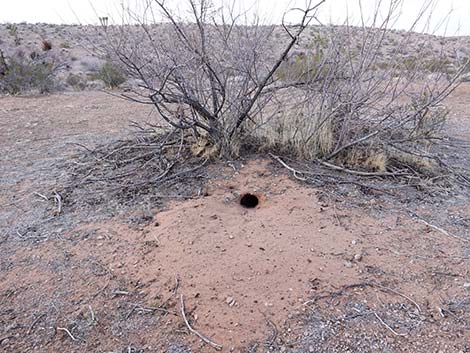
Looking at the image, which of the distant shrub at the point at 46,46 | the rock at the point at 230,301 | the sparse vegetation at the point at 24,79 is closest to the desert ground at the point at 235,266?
the rock at the point at 230,301

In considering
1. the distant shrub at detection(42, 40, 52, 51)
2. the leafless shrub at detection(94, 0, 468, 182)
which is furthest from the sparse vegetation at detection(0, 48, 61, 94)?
the distant shrub at detection(42, 40, 52, 51)

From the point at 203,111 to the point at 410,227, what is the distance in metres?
2.18

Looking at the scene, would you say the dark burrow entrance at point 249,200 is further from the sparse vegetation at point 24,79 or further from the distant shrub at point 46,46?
the distant shrub at point 46,46

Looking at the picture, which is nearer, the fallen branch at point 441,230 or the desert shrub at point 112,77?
the fallen branch at point 441,230

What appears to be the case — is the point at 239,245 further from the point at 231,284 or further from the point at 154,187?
the point at 154,187

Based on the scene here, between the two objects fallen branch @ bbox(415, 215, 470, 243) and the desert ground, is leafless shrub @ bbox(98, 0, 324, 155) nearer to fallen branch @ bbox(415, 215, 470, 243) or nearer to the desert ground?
the desert ground

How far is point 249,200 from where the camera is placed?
3.81 meters

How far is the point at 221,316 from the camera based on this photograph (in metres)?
2.43

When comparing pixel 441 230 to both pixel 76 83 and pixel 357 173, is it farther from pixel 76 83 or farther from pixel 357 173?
Result: pixel 76 83

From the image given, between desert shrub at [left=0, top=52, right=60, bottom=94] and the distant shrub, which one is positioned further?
the distant shrub

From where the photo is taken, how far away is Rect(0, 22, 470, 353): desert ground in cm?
234

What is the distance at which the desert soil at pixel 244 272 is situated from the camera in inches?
91.9

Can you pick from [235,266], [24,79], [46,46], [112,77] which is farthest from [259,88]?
[46,46]

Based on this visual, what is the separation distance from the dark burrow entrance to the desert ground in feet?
0.17
